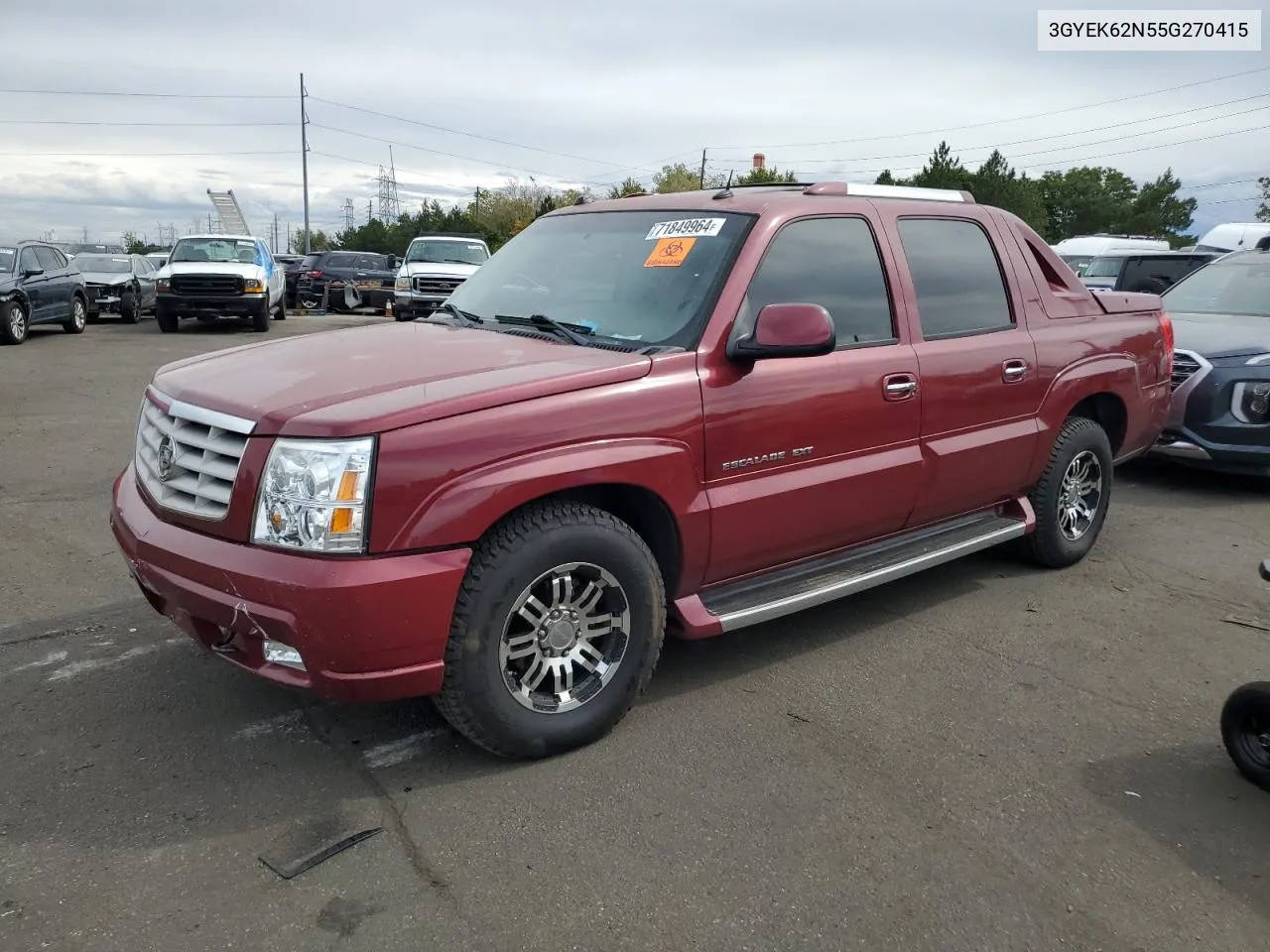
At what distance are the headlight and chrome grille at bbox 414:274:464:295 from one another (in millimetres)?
15894

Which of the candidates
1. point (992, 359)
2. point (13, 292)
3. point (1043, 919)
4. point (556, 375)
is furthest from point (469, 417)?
point (13, 292)

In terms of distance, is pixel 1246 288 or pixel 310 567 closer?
pixel 310 567

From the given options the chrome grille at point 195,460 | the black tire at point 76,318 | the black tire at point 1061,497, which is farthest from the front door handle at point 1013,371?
the black tire at point 76,318

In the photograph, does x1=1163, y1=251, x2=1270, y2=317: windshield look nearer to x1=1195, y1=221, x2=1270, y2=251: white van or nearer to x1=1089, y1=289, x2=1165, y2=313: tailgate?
x1=1089, y1=289, x2=1165, y2=313: tailgate

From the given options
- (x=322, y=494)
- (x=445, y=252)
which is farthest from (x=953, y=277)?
(x=445, y=252)

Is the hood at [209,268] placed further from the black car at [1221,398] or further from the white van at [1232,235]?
the white van at [1232,235]

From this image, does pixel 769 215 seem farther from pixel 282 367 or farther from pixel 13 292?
pixel 13 292

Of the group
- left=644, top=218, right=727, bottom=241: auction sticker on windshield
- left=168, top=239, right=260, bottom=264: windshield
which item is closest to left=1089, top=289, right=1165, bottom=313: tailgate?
left=644, top=218, right=727, bottom=241: auction sticker on windshield

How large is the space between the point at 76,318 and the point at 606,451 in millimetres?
17881

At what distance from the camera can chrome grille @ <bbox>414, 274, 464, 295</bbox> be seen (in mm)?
18234

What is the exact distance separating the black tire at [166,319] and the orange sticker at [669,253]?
648 inches

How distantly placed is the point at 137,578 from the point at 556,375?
1557 mm

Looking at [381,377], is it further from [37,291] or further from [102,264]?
[102,264]

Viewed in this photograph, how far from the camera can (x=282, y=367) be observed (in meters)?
3.44
